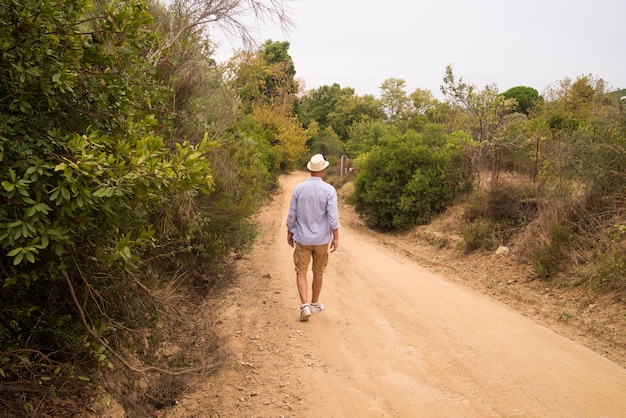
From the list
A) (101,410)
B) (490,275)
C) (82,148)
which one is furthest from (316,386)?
(490,275)

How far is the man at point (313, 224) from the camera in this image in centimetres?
636

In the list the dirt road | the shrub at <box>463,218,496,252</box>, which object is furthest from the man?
the shrub at <box>463,218,496,252</box>

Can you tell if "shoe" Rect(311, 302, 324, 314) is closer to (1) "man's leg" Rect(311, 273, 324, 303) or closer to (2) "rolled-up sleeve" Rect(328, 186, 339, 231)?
(1) "man's leg" Rect(311, 273, 324, 303)

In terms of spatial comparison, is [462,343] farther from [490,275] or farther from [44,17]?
[44,17]

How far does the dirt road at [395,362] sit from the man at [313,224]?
23.4 inches

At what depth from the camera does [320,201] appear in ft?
20.9

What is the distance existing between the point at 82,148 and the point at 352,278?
6.86 metres

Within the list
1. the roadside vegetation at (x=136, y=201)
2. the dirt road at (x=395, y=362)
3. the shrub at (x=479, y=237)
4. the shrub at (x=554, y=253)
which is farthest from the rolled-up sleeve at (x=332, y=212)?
the shrub at (x=479, y=237)

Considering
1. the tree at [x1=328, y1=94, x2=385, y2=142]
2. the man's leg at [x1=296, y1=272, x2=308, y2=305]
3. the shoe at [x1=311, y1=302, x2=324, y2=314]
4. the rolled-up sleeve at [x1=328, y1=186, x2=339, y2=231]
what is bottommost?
the shoe at [x1=311, y1=302, x2=324, y2=314]

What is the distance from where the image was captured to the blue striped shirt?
20.9 feet

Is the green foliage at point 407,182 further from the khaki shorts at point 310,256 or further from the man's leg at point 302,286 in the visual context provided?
the man's leg at point 302,286

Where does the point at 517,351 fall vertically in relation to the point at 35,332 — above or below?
below

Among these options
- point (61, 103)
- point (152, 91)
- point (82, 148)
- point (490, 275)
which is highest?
point (152, 91)

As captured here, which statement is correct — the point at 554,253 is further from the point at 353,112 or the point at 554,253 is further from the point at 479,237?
the point at 353,112
